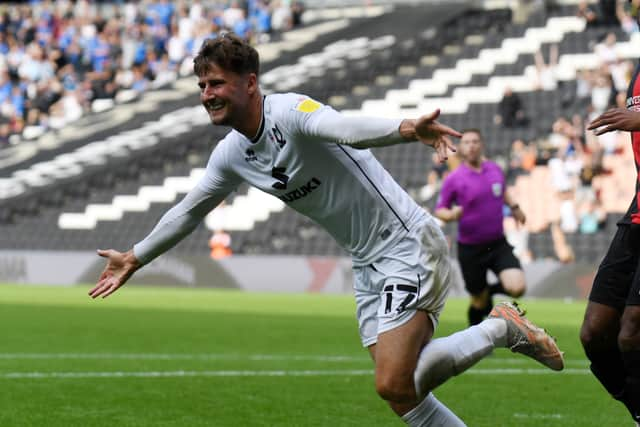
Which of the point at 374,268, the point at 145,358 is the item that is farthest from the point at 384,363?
the point at 145,358

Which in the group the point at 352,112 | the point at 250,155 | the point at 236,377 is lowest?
the point at 352,112

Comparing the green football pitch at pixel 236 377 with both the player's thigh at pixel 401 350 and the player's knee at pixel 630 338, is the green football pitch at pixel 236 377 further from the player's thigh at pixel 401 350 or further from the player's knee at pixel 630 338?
the player's thigh at pixel 401 350

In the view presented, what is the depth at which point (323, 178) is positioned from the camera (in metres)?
5.97

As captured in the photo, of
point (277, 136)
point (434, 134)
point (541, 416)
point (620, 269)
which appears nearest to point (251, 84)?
point (277, 136)

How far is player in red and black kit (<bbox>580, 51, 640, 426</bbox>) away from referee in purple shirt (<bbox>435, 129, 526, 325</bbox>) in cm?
602

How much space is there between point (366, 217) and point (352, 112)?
26076 mm

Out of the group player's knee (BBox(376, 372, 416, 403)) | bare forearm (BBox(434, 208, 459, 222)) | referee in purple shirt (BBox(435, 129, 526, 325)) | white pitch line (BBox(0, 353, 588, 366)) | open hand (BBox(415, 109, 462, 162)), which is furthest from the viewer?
referee in purple shirt (BBox(435, 129, 526, 325))

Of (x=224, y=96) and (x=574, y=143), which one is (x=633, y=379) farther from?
(x=574, y=143)

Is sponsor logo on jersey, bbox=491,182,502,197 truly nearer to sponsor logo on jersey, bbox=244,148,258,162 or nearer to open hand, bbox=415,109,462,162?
sponsor logo on jersey, bbox=244,148,258,162

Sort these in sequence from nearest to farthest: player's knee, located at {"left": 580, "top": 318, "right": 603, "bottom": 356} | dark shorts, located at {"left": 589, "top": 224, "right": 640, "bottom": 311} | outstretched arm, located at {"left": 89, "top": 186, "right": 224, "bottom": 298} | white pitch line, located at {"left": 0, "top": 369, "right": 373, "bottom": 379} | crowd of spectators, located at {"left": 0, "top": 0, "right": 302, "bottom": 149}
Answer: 1. outstretched arm, located at {"left": 89, "top": 186, "right": 224, "bottom": 298}
2. dark shorts, located at {"left": 589, "top": 224, "right": 640, "bottom": 311}
3. player's knee, located at {"left": 580, "top": 318, "right": 603, "bottom": 356}
4. white pitch line, located at {"left": 0, "top": 369, "right": 373, "bottom": 379}
5. crowd of spectators, located at {"left": 0, "top": 0, "right": 302, "bottom": 149}

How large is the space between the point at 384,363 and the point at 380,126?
1.29m

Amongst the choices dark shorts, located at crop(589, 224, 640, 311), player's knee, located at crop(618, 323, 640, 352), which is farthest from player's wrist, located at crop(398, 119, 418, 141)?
dark shorts, located at crop(589, 224, 640, 311)

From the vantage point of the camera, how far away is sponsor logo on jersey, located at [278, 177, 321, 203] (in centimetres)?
597

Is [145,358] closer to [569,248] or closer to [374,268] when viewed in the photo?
[374,268]
